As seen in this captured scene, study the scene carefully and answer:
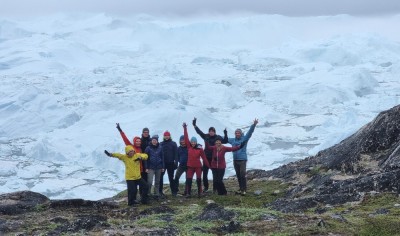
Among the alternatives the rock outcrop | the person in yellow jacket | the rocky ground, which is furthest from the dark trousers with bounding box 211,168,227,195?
the person in yellow jacket

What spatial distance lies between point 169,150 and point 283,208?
136 inches

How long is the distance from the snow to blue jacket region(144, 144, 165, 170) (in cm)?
1958

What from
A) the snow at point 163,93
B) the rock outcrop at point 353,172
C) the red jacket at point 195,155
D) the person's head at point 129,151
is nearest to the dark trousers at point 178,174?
the red jacket at point 195,155

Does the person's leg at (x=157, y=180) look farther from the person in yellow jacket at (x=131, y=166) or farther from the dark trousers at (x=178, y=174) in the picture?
the person in yellow jacket at (x=131, y=166)

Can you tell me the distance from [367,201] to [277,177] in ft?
19.6

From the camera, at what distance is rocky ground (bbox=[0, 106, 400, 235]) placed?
24.7 ft

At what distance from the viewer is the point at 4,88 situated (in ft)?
200

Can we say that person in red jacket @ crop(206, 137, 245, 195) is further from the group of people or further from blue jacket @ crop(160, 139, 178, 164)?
blue jacket @ crop(160, 139, 178, 164)

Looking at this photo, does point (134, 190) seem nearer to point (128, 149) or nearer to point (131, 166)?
point (131, 166)

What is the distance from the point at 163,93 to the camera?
5278 cm

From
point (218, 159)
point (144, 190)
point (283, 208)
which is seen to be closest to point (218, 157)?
point (218, 159)

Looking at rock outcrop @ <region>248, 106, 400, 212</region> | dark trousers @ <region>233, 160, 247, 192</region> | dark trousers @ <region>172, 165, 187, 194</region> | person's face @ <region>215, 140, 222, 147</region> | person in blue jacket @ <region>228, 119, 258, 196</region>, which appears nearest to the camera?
rock outcrop @ <region>248, 106, 400, 212</region>

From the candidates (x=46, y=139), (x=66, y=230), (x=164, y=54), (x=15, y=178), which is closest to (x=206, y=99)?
(x=46, y=139)

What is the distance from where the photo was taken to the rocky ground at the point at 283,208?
24.7ft
